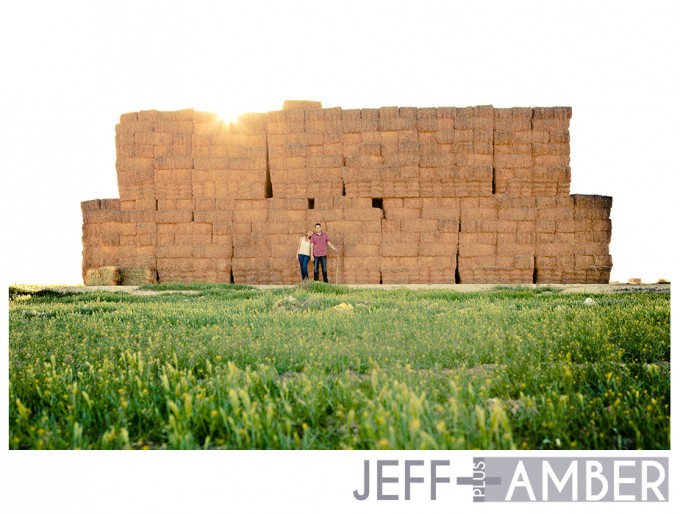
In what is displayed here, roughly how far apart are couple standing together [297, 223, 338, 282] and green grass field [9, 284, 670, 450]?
38.2 feet

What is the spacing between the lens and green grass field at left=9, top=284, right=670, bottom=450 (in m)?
3.47

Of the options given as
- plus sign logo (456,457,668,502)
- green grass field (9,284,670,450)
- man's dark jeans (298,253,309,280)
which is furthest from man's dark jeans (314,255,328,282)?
plus sign logo (456,457,668,502)

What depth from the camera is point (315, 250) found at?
20.1 meters

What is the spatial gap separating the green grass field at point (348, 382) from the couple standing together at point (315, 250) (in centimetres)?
1164

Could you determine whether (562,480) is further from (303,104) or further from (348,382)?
(303,104)

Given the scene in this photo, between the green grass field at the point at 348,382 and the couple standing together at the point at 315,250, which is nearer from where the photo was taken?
the green grass field at the point at 348,382

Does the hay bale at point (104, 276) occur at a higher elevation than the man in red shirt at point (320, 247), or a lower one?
lower

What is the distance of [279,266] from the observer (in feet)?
70.1

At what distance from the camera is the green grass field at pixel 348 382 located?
3471mm

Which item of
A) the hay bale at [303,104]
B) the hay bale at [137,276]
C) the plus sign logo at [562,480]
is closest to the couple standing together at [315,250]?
the hay bale at [303,104]

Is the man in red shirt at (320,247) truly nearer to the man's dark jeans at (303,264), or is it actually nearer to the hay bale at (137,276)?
the man's dark jeans at (303,264)

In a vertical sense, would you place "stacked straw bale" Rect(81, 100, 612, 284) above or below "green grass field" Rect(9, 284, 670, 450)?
above

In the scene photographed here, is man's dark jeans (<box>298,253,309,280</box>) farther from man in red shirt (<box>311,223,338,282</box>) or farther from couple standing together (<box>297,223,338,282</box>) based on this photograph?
man in red shirt (<box>311,223,338,282</box>)

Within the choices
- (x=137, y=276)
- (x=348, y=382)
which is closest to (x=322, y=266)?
(x=137, y=276)
